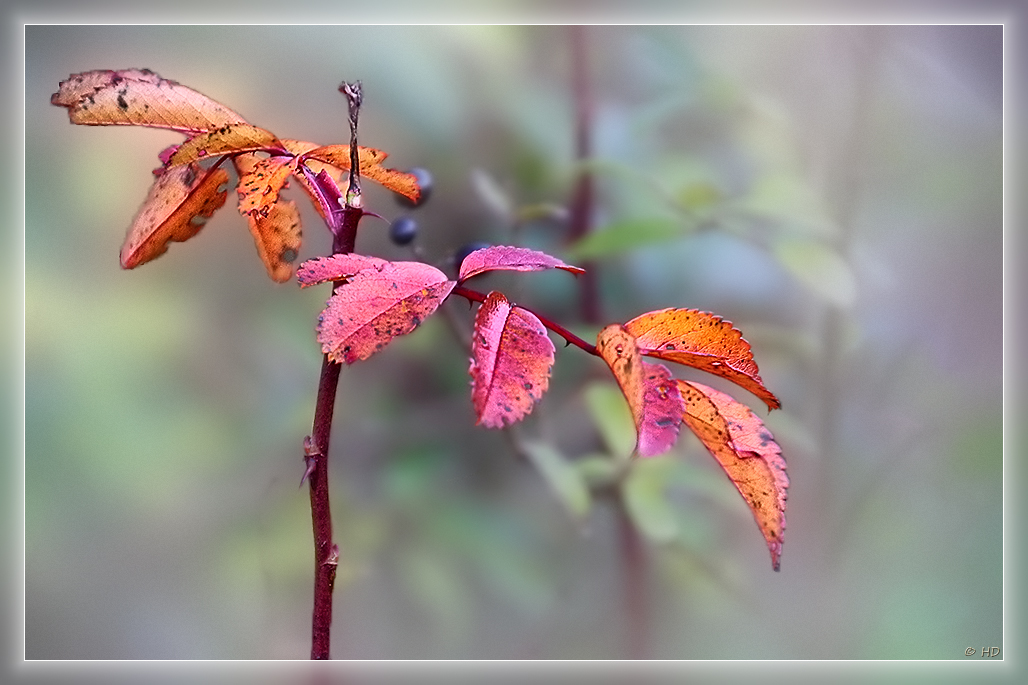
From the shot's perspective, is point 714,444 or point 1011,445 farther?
point 1011,445

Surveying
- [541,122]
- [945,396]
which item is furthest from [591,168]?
[945,396]

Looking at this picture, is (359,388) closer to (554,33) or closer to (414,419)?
(414,419)

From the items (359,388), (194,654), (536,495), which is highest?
(359,388)

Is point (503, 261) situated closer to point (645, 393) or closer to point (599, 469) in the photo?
point (645, 393)

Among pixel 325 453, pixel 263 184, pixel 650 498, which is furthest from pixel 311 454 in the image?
pixel 650 498

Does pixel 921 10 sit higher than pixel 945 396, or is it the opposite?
pixel 921 10
